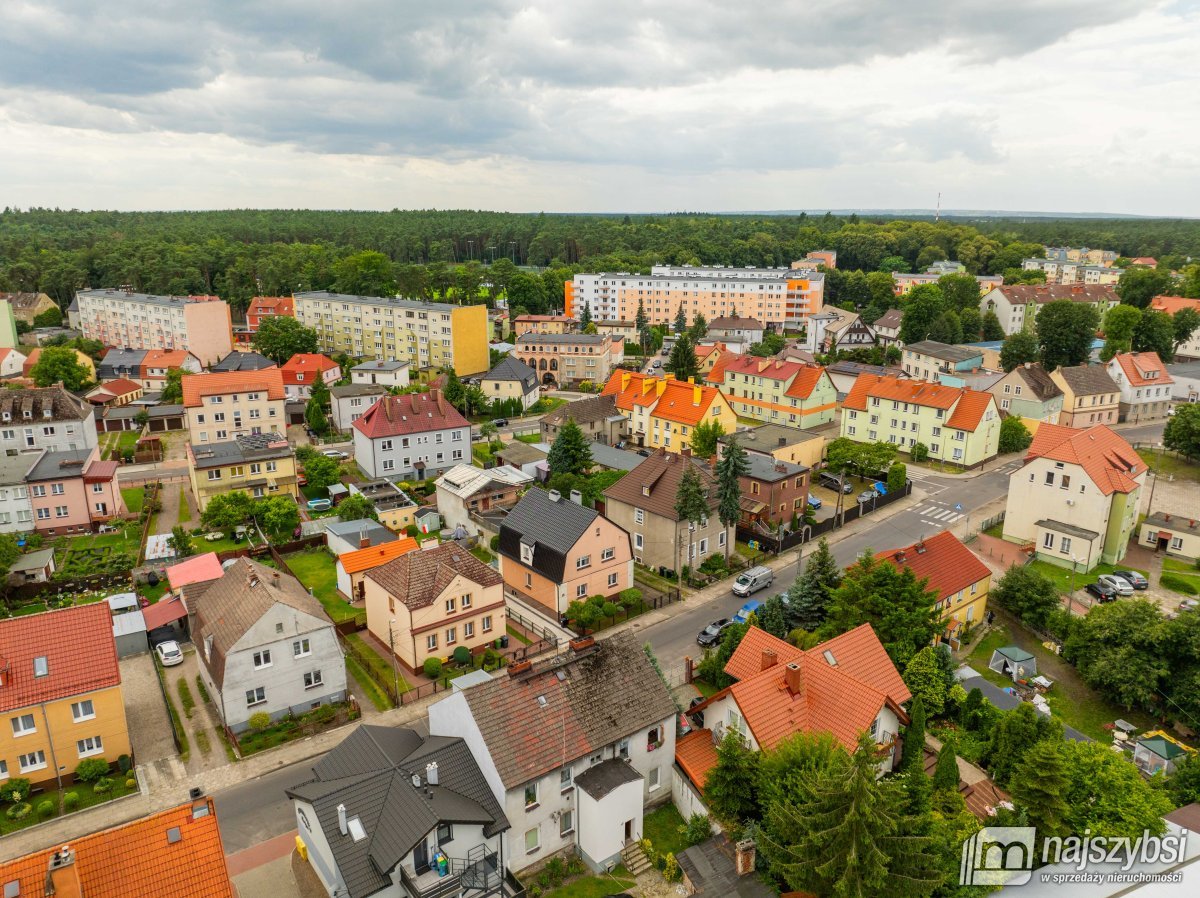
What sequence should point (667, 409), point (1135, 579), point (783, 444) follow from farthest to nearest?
point (667, 409), point (783, 444), point (1135, 579)

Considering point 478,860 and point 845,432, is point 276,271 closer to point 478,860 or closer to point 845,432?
point 845,432

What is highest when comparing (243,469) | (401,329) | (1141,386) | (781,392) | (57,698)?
(401,329)

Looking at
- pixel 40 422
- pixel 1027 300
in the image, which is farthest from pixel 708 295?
pixel 40 422

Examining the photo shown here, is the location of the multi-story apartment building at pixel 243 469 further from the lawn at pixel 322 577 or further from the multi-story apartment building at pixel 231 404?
the multi-story apartment building at pixel 231 404

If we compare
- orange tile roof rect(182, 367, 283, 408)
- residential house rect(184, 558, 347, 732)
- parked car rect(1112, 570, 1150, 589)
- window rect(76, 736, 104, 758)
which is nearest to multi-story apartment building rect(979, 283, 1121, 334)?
parked car rect(1112, 570, 1150, 589)

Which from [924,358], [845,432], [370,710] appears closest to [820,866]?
[370,710]

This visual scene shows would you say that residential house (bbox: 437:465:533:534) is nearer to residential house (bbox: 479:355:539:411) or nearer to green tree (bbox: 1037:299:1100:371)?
residential house (bbox: 479:355:539:411)

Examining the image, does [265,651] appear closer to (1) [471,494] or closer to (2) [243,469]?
(1) [471,494]
